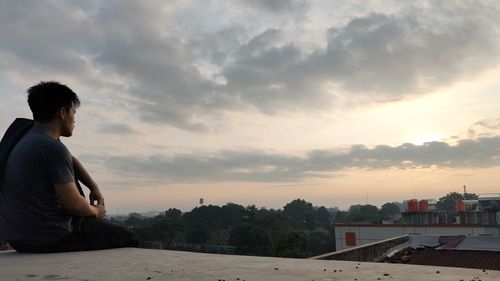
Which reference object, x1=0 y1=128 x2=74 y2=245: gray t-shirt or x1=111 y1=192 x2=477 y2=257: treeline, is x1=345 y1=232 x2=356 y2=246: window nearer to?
x1=111 y1=192 x2=477 y2=257: treeline

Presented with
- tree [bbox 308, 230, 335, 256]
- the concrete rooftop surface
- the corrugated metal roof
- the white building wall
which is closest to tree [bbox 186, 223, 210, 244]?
tree [bbox 308, 230, 335, 256]

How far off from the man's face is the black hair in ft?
0.18

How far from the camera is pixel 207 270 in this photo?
7.97ft

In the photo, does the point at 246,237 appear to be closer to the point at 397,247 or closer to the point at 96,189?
the point at 397,247

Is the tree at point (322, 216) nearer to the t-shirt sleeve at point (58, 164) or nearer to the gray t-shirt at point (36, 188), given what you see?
the gray t-shirt at point (36, 188)

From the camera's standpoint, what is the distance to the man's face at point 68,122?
3508mm

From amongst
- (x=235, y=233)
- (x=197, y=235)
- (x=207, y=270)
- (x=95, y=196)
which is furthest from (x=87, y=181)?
(x=197, y=235)

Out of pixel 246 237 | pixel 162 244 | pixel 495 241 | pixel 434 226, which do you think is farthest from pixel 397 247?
pixel 162 244

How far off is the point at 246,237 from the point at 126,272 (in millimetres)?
81647

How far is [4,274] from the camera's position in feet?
7.68

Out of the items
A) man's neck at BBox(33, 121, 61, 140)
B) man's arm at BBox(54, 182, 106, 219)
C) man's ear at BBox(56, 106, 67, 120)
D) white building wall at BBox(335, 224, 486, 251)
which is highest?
man's ear at BBox(56, 106, 67, 120)

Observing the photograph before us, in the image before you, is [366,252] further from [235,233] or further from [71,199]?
[235,233]

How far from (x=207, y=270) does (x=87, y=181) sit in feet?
6.82

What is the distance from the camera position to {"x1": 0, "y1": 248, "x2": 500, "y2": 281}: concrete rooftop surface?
211 centimetres
